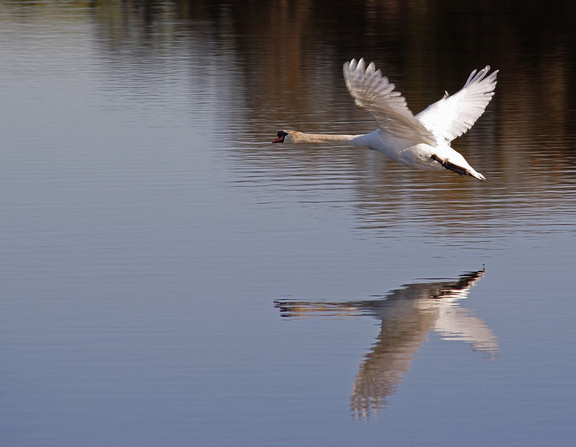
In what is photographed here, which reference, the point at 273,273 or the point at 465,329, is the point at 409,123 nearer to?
the point at 273,273

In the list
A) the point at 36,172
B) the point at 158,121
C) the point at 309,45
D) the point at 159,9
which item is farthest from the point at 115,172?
the point at 159,9

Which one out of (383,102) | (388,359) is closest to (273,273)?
(383,102)

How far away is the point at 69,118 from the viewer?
59.3ft

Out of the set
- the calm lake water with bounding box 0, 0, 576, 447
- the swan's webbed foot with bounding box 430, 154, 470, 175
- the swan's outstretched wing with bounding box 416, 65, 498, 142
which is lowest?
the calm lake water with bounding box 0, 0, 576, 447

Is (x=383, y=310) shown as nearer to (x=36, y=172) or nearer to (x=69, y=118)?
(x=36, y=172)

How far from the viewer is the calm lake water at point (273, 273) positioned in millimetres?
7141

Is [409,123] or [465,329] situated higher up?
[409,123]

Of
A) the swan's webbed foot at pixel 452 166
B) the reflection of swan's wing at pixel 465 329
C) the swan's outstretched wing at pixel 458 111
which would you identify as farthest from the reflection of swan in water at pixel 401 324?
the swan's outstretched wing at pixel 458 111

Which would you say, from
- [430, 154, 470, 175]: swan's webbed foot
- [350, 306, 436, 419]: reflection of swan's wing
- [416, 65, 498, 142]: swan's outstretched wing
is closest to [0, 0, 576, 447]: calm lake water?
[350, 306, 436, 419]: reflection of swan's wing

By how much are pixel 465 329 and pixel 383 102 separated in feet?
7.09

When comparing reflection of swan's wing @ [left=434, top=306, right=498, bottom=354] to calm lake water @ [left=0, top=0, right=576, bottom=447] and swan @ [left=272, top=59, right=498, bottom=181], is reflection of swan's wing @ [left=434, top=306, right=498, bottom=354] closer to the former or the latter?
calm lake water @ [left=0, top=0, right=576, bottom=447]

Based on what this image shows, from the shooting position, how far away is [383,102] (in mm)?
10008

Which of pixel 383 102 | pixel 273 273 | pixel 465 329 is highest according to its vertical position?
pixel 383 102

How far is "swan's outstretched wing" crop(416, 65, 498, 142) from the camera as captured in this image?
12.0m
